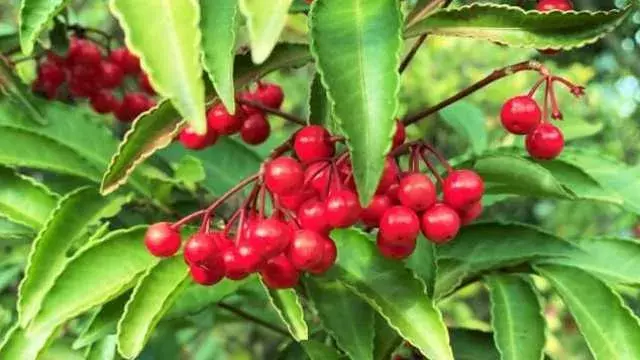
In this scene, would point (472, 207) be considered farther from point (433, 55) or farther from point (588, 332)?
point (433, 55)

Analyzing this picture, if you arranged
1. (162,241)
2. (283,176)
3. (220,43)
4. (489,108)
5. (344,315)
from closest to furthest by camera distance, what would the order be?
(220,43) < (283,176) < (162,241) < (344,315) < (489,108)

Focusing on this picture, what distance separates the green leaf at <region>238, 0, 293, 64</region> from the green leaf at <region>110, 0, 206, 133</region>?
1.9 inches

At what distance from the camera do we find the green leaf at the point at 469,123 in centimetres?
181

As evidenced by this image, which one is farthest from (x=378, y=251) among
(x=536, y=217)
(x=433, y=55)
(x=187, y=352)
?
(x=536, y=217)

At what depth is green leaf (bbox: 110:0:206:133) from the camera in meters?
0.84

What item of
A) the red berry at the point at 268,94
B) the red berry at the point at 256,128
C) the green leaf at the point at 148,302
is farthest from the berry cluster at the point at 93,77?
the green leaf at the point at 148,302

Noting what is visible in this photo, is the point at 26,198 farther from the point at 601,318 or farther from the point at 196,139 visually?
the point at 601,318

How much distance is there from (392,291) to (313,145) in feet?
0.62

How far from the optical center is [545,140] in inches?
46.3

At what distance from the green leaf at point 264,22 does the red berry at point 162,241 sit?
36 cm

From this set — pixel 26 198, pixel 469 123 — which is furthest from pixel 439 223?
pixel 469 123

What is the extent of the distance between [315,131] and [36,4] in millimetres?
289

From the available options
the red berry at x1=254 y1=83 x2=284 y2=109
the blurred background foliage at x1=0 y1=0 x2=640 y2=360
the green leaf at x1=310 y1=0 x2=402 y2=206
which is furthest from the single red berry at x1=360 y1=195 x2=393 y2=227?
the blurred background foliage at x1=0 y1=0 x2=640 y2=360

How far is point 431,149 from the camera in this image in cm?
112
